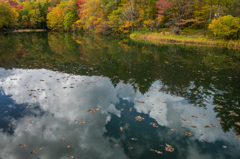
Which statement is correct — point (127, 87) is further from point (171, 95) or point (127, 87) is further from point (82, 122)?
point (82, 122)

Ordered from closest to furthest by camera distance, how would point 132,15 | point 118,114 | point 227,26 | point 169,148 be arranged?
point 169,148 < point 118,114 < point 227,26 < point 132,15

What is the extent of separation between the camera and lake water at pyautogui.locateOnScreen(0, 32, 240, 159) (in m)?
5.03

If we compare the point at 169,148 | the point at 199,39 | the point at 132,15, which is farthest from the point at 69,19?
the point at 169,148

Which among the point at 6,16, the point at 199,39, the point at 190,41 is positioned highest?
the point at 6,16

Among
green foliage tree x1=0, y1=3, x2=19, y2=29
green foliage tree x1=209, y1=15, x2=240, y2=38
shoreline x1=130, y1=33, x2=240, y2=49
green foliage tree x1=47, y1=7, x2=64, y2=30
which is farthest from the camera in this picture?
green foliage tree x1=47, y1=7, x2=64, y2=30

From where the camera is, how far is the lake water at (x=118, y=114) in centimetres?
503

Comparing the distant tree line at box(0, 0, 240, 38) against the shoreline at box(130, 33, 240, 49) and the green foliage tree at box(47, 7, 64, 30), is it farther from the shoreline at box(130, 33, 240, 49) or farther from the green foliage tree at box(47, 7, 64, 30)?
the shoreline at box(130, 33, 240, 49)

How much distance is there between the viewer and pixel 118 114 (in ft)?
23.1

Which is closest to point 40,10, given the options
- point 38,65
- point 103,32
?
point 103,32

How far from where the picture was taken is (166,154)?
15.9 feet

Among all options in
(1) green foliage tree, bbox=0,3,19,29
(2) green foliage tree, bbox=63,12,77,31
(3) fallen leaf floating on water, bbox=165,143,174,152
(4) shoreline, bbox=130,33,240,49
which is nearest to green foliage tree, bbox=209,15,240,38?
(4) shoreline, bbox=130,33,240,49

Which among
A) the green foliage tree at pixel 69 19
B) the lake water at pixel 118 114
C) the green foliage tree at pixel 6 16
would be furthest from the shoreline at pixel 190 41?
the green foliage tree at pixel 6 16

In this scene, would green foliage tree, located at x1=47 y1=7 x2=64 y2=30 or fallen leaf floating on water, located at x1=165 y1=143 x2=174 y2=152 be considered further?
green foliage tree, located at x1=47 y1=7 x2=64 y2=30

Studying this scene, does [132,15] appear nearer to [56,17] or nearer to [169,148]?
[56,17]
